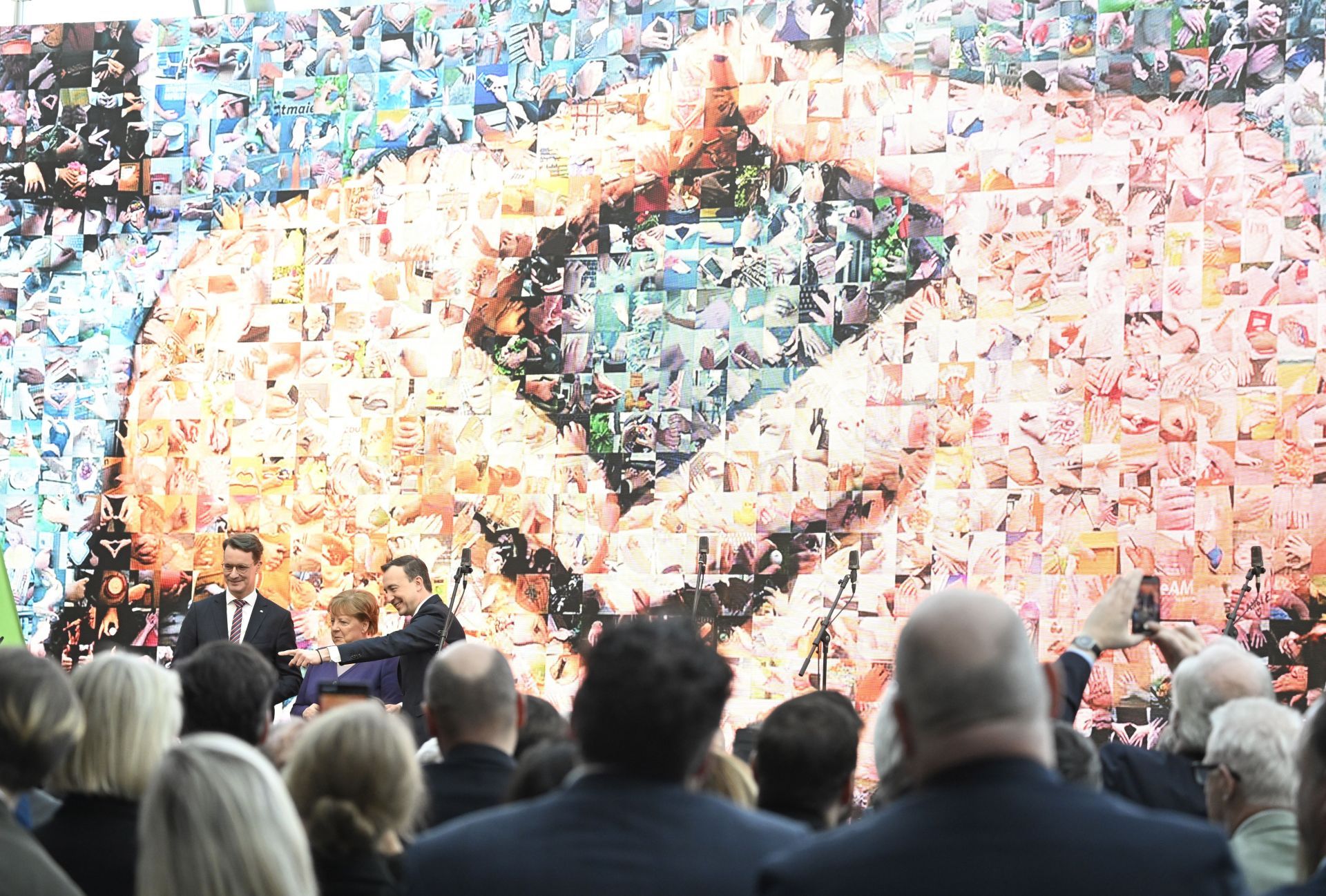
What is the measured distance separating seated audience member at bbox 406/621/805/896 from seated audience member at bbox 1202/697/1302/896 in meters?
1.36

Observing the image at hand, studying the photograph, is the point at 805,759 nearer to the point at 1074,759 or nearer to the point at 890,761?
the point at 890,761

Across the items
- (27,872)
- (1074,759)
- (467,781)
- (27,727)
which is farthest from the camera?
(467,781)

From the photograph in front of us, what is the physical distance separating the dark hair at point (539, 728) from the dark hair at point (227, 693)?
739mm

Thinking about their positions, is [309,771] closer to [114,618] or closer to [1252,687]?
[1252,687]

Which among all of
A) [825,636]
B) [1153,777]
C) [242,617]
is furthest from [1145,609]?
[242,617]

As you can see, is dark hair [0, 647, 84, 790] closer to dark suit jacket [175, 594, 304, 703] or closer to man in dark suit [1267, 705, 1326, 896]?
man in dark suit [1267, 705, 1326, 896]

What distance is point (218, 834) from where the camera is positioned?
6.64ft

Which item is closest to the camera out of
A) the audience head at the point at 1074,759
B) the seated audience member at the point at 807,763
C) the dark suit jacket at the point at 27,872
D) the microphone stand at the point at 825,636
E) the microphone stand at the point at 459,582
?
the dark suit jacket at the point at 27,872

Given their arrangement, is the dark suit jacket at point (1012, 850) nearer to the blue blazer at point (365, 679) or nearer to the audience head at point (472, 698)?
the audience head at point (472, 698)

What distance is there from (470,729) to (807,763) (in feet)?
2.60

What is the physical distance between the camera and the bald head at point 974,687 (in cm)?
179

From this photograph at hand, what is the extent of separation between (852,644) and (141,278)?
16.0ft

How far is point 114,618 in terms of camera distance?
9898 mm

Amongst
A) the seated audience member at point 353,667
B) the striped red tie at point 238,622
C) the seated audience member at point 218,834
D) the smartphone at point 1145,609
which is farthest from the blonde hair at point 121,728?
the striped red tie at point 238,622
